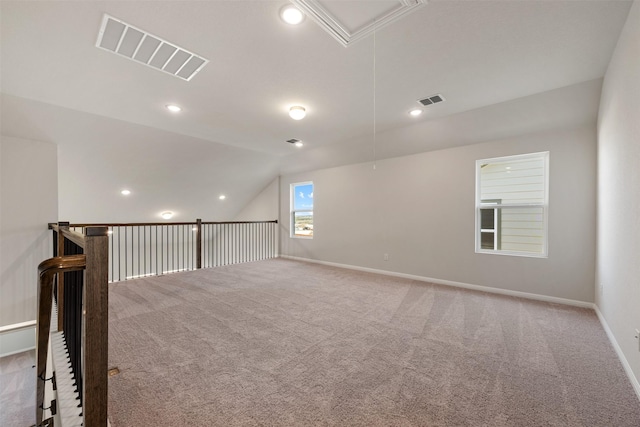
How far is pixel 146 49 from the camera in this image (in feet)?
7.50

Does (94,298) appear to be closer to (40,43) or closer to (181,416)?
(181,416)

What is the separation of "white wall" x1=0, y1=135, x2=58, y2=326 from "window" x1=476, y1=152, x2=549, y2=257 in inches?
257

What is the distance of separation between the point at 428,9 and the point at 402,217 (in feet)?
10.9

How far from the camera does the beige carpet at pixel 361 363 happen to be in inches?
59.5

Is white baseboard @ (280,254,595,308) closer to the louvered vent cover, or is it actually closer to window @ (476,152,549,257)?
window @ (476,152,549,257)

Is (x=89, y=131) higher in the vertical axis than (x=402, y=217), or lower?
higher

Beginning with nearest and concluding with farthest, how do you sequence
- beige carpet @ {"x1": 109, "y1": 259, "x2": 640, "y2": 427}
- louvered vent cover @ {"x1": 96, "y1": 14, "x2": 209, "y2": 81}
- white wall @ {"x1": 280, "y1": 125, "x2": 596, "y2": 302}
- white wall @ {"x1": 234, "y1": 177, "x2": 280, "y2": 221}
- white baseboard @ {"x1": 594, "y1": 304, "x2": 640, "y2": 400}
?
beige carpet @ {"x1": 109, "y1": 259, "x2": 640, "y2": 427} → white baseboard @ {"x1": 594, "y1": 304, "x2": 640, "y2": 400} → louvered vent cover @ {"x1": 96, "y1": 14, "x2": 209, "y2": 81} → white wall @ {"x1": 280, "y1": 125, "x2": 596, "y2": 302} → white wall @ {"x1": 234, "y1": 177, "x2": 280, "y2": 221}

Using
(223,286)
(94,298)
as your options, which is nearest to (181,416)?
(94,298)

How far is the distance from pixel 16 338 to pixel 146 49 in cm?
419

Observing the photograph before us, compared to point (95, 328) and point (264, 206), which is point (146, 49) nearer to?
point (95, 328)

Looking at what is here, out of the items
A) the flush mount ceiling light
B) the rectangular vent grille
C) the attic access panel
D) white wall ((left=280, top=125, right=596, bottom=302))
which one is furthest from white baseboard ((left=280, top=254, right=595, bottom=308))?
the attic access panel

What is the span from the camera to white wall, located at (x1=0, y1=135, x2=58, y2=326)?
335 centimetres

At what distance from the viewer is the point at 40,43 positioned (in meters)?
2.17

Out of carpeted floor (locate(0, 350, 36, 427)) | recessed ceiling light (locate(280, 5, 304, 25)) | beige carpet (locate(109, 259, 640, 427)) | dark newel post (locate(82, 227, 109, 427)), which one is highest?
recessed ceiling light (locate(280, 5, 304, 25))
